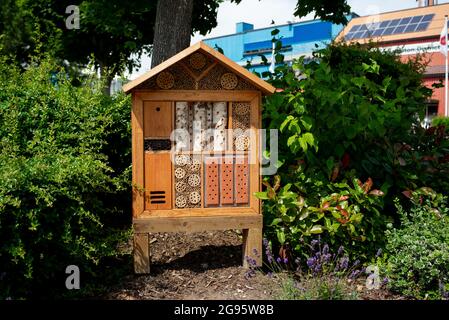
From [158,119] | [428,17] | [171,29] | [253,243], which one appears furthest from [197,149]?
[428,17]

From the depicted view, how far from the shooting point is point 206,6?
35.6 ft

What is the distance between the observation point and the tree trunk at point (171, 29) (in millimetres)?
6074

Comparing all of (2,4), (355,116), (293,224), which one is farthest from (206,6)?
(2,4)

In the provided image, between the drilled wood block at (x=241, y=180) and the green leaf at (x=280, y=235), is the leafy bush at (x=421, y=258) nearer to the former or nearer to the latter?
the green leaf at (x=280, y=235)

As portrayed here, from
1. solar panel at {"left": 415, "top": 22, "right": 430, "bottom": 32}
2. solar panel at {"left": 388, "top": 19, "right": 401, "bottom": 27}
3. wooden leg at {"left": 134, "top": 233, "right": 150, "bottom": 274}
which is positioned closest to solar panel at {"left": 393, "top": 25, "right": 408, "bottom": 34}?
solar panel at {"left": 388, "top": 19, "right": 401, "bottom": 27}

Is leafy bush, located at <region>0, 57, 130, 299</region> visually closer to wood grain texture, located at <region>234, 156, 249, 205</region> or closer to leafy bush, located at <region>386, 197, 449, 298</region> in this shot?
wood grain texture, located at <region>234, 156, 249, 205</region>

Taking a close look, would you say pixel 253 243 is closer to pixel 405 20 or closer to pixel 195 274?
pixel 195 274

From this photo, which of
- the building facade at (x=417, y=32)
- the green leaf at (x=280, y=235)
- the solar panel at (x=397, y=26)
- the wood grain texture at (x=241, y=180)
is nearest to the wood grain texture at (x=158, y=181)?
the wood grain texture at (x=241, y=180)

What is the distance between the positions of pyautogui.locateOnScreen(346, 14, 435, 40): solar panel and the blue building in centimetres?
245

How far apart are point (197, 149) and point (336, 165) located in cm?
122

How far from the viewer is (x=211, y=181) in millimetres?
3969

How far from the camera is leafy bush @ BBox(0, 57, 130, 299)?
3.38 metres

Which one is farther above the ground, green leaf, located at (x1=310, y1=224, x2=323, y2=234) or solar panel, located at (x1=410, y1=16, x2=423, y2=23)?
solar panel, located at (x1=410, y1=16, x2=423, y2=23)

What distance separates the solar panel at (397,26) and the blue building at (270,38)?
2.45 m
